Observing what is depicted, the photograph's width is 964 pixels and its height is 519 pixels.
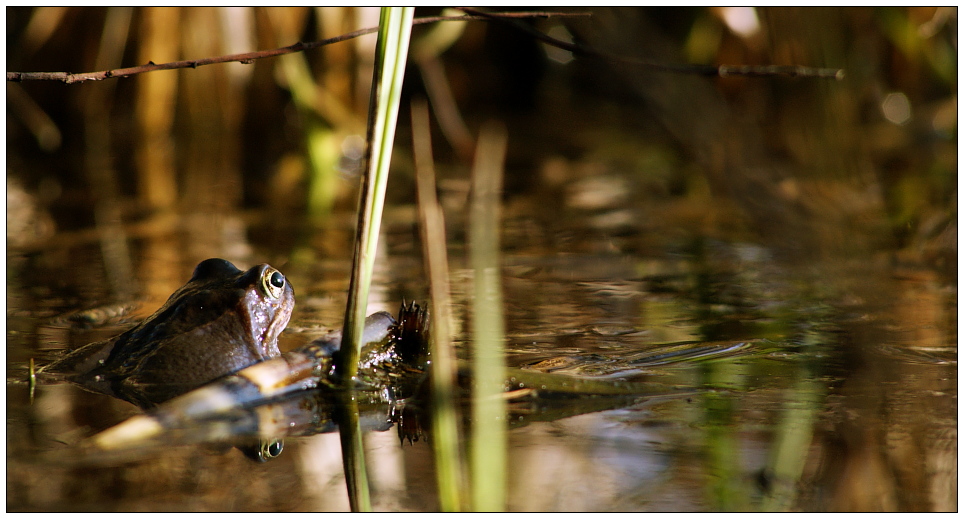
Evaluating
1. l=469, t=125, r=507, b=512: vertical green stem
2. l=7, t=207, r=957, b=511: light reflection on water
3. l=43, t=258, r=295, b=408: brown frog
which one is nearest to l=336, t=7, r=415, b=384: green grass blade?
l=469, t=125, r=507, b=512: vertical green stem

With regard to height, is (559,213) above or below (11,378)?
above

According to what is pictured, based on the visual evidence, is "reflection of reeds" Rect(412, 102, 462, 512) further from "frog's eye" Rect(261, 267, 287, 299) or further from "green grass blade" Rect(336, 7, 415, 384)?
"frog's eye" Rect(261, 267, 287, 299)

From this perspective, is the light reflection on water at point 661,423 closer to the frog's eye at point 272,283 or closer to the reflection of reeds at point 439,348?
the reflection of reeds at point 439,348

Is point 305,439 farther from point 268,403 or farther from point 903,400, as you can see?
A: point 903,400

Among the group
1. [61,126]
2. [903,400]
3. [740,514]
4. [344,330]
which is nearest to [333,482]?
[344,330]

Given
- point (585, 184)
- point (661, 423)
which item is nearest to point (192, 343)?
point (661, 423)

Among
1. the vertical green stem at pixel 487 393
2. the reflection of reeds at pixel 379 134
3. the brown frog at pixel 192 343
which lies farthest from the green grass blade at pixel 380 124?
the brown frog at pixel 192 343

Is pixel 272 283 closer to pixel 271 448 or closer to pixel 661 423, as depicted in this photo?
pixel 271 448
